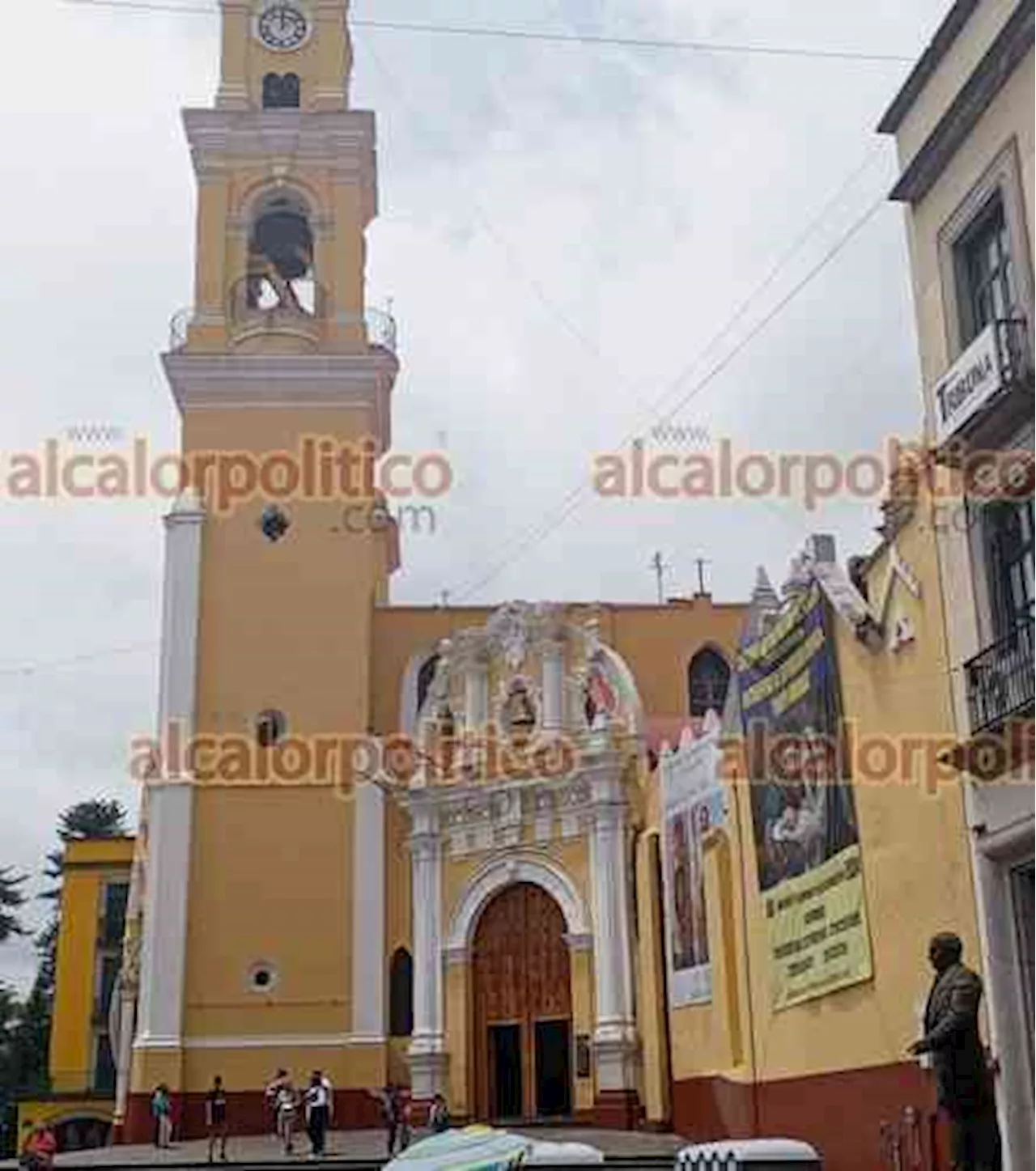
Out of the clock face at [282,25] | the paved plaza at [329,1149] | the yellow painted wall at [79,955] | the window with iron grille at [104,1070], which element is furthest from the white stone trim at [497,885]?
the window with iron grille at [104,1070]

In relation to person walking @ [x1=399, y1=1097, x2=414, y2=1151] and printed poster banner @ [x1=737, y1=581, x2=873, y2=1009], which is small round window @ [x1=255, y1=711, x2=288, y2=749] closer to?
person walking @ [x1=399, y1=1097, x2=414, y2=1151]

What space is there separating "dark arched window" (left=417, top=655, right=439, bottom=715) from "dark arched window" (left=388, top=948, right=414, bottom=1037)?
4.53 metres

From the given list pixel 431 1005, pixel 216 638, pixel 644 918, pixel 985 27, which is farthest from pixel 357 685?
pixel 985 27

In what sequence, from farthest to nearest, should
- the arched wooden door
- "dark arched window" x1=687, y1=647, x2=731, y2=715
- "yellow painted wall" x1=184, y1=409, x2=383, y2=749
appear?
"dark arched window" x1=687, y1=647, x2=731, y2=715 < "yellow painted wall" x1=184, y1=409, x2=383, y2=749 < the arched wooden door

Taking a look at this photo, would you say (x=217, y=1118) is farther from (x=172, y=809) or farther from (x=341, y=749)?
(x=341, y=749)

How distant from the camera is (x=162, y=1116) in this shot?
2806cm

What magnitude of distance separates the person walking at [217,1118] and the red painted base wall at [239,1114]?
0.24m

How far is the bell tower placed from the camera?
99.4 feet

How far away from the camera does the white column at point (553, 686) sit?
28766mm

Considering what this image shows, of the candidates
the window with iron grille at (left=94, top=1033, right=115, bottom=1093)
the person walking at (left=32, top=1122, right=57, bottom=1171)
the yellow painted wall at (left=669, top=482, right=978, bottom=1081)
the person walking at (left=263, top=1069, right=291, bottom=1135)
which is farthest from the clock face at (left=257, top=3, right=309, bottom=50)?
the window with iron grille at (left=94, top=1033, right=115, bottom=1093)

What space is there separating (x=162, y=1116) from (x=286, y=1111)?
2.46 meters

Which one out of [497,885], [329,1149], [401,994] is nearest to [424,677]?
[497,885]

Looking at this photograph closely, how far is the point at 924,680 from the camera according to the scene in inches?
583

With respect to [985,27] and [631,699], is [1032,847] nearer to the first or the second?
[985,27]
